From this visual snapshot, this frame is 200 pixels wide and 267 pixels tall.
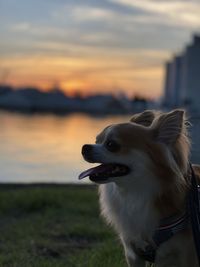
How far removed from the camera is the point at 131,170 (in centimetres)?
313

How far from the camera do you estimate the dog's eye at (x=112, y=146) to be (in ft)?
10.3

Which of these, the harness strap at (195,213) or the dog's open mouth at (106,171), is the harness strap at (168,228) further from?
the dog's open mouth at (106,171)

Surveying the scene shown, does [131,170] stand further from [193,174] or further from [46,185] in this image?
[46,185]

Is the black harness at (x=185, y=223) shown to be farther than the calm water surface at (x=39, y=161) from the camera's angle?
No

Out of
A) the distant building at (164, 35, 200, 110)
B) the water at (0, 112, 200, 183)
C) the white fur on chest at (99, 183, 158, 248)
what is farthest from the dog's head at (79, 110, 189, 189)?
the distant building at (164, 35, 200, 110)

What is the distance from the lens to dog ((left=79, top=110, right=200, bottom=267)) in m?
3.11

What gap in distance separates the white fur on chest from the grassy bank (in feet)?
3.98

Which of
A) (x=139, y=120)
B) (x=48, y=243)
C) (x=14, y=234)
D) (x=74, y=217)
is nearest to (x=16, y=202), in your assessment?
(x=74, y=217)

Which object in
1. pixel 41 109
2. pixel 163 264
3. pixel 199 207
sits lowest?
pixel 41 109

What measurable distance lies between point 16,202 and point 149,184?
5.44 meters

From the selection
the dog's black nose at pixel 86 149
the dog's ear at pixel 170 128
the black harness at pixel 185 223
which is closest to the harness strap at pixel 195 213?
the black harness at pixel 185 223

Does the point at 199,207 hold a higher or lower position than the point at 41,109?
higher

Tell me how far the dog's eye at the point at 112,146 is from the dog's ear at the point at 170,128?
23 centimetres

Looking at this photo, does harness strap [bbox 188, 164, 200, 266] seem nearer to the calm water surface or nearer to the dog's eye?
the dog's eye
